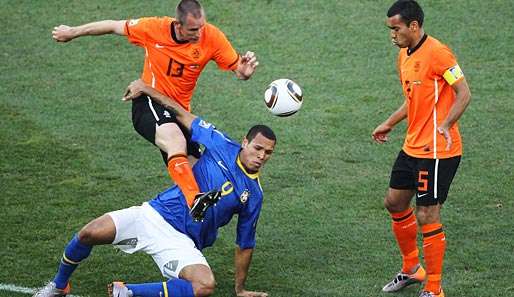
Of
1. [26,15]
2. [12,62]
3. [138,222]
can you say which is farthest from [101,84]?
[138,222]

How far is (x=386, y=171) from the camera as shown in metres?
11.8

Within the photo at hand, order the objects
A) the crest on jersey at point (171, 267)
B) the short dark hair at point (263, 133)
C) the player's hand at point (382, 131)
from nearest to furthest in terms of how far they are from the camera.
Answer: the crest on jersey at point (171, 267) → the short dark hair at point (263, 133) → the player's hand at point (382, 131)

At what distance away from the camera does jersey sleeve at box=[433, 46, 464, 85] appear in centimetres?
850

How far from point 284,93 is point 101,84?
5544 millimetres

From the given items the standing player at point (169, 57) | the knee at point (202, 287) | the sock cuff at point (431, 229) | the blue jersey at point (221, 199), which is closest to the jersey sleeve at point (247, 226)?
the blue jersey at point (221, 199)

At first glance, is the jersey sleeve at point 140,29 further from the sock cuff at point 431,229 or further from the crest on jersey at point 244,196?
the sock cuff at point 431,229

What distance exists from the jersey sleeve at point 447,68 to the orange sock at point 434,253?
4.21 feet

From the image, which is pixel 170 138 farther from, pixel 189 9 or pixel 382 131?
pixel 382 131

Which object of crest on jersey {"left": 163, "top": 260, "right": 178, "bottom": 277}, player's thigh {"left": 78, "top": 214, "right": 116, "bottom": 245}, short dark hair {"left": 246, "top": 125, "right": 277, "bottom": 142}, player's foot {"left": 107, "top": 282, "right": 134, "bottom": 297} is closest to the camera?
player's foot {"left": 107, "top": 282, "right": 134, "bottom": 297}

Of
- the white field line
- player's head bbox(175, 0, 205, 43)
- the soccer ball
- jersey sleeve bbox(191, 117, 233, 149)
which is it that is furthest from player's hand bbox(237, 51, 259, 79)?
the white field line

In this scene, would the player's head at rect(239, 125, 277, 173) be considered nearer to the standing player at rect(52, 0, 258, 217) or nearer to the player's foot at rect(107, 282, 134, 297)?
the standing player at rect(52, 0, 258, 217)

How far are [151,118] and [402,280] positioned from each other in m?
2.72

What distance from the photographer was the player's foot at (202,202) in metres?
8.14

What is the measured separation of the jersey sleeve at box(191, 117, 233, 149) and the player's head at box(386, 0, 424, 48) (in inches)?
68.4
